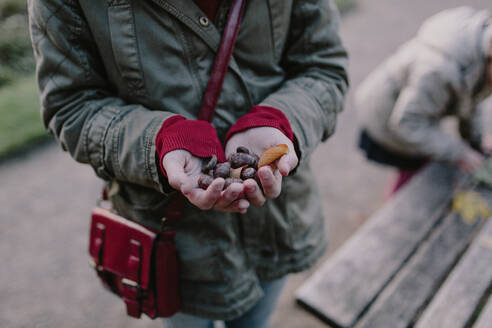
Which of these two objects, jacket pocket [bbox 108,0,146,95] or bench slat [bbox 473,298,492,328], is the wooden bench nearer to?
bench slat [bbox 473,298,492,328]

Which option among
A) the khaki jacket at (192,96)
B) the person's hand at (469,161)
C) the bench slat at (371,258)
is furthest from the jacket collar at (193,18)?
the person's hand at (469,161)

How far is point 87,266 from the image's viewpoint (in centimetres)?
278

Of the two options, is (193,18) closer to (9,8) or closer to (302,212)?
(302,212)

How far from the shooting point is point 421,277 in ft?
6.91

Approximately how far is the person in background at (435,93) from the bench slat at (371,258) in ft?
1.03

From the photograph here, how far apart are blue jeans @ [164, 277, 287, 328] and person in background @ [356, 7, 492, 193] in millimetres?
1442

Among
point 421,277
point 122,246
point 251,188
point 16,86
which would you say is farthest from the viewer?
point 16,86

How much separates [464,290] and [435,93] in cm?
A: 114

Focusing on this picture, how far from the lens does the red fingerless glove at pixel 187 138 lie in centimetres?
107

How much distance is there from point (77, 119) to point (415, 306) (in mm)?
1823

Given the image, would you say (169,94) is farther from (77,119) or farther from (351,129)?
(351,129)

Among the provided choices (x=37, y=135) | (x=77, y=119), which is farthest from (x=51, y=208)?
(x=77, y=119)

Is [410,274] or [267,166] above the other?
[267,166]

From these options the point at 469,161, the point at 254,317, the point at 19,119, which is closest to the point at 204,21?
the point at 254,317
